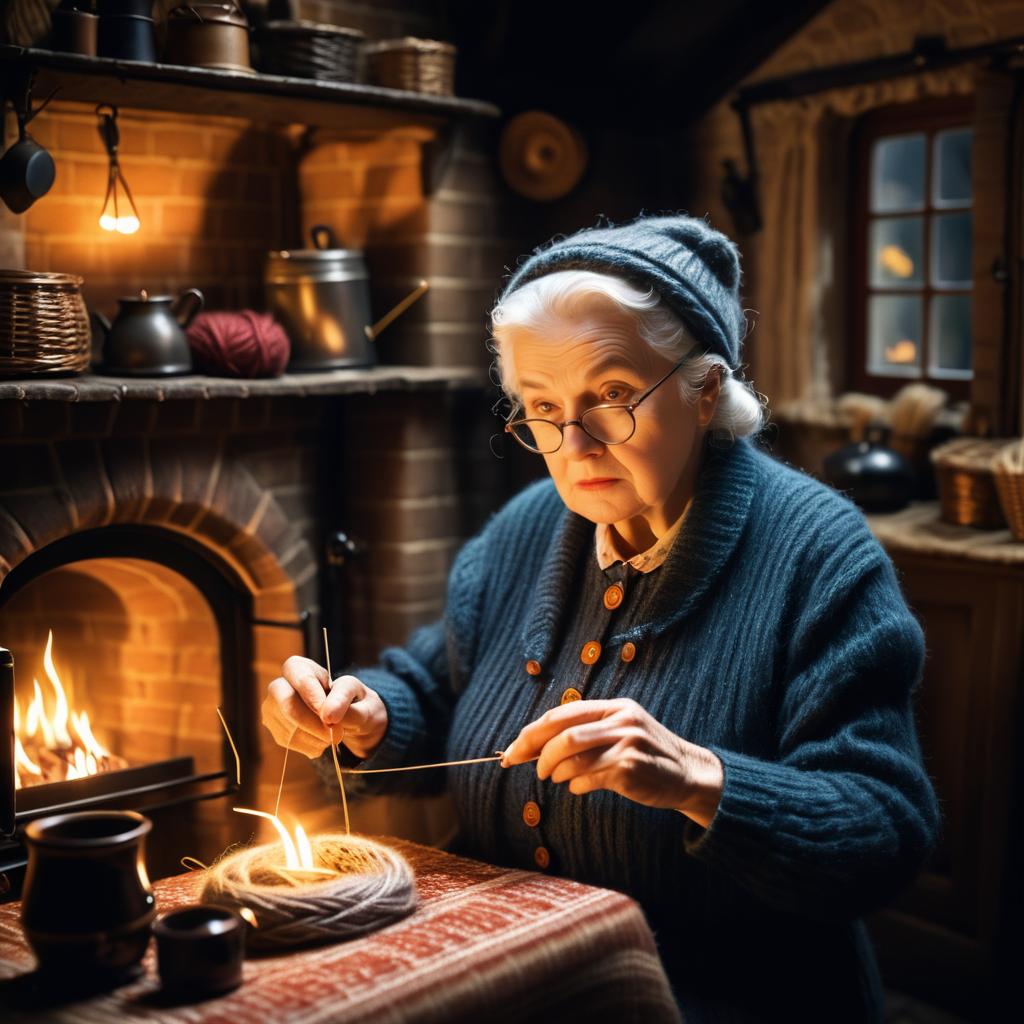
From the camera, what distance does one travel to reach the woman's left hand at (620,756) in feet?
5.16

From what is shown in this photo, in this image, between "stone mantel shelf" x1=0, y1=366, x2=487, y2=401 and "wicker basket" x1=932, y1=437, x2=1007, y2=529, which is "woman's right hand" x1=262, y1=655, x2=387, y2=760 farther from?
"wicker basket" x1=932, y1=437, x2=1007, y2=529

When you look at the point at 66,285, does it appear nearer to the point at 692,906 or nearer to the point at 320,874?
the point at 320,874

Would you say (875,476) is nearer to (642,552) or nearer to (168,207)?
(642,552)

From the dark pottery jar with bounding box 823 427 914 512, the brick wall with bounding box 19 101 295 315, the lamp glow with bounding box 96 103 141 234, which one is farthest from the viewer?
the dark pottery jar with bounding box 823 427 914 512

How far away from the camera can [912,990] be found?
3.13 metres

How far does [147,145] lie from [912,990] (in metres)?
2.63

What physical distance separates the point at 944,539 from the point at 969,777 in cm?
54

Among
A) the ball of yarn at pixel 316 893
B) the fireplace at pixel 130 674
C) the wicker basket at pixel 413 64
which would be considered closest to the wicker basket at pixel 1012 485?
the wicker basket at pixel 413 64

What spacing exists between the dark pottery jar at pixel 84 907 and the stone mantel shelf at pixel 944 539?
2063 mm

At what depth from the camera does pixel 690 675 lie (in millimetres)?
1900

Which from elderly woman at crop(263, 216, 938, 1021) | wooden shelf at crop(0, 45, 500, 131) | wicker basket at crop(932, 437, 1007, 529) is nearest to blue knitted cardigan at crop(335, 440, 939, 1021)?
elderly woman at crop(263, 216, 938, 1021)

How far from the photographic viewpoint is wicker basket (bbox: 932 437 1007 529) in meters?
3.04

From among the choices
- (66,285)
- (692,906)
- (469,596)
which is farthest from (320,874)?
(66,285)

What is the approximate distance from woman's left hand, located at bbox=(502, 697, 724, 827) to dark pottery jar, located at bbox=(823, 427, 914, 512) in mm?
1733
